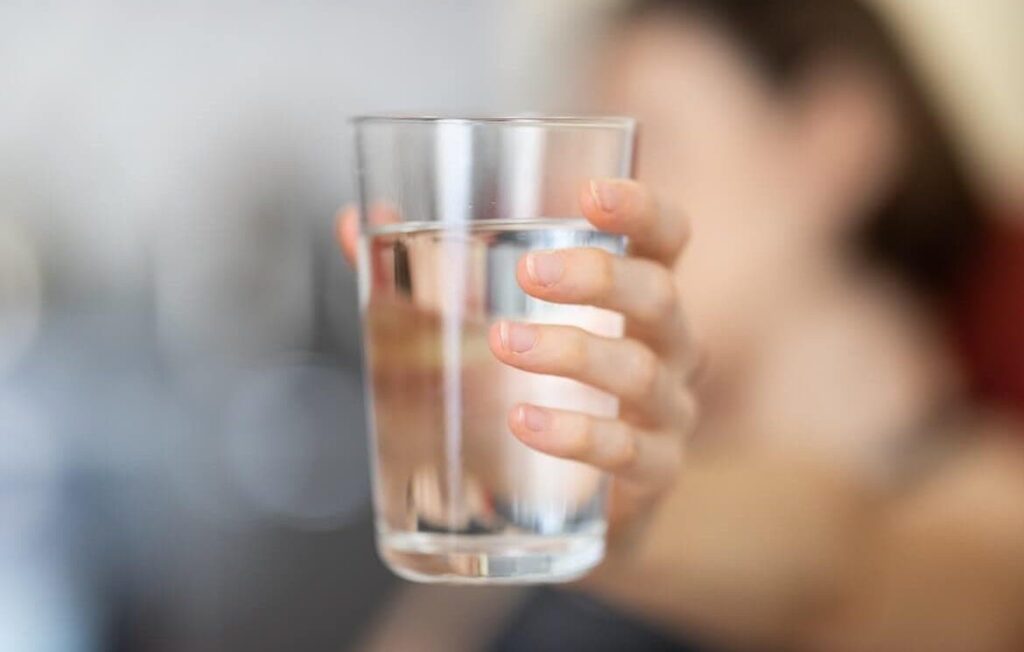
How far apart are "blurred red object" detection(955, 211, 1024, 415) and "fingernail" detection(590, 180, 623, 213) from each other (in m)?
1.17

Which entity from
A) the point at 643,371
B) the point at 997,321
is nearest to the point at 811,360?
the point at 997,321

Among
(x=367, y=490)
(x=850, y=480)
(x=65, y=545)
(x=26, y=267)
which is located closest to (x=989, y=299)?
(x=850, y=480)

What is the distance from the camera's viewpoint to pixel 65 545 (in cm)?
156

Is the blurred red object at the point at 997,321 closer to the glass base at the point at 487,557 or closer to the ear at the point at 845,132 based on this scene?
the ear at the point at 845,132

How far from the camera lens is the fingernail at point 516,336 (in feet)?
1.63

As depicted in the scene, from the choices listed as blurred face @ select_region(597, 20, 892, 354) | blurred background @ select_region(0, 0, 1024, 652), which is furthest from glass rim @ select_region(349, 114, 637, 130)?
blurred background @ select_region(0, 0, 1024, 652)

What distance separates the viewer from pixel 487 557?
1.81 feet

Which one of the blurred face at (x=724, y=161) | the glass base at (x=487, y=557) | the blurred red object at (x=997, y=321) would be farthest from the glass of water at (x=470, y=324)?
the blurred red object at (x=997, y=321)

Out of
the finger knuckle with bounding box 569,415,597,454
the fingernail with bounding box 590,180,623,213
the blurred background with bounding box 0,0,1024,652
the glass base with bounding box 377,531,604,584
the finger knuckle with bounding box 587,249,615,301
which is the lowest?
the blurred background with bounding box 0,0,1024,652

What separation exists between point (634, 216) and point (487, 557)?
0.51 ft

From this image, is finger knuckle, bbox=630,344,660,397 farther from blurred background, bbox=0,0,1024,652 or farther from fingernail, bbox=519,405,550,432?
blurred background, bbox=0,0,1024,652

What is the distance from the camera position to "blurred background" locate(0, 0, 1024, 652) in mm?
1804

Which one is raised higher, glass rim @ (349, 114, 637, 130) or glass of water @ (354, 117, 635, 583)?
glass rim @ (349, 114, 637, 130)

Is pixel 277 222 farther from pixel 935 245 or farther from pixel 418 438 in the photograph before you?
pixel 418 438
